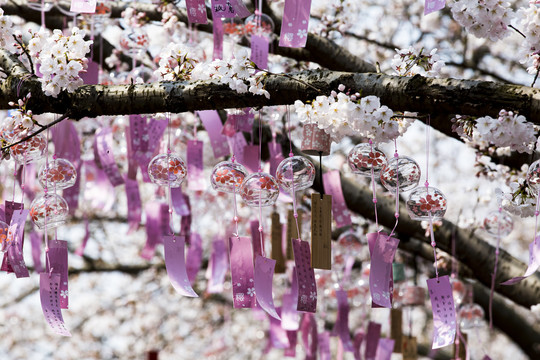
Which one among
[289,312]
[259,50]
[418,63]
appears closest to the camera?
[418,63]

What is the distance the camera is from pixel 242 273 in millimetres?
2434

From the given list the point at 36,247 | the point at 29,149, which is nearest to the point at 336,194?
the point at 29,149

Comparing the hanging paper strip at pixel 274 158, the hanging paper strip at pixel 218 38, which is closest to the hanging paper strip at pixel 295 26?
the hanging paper strip at pixel 218 38

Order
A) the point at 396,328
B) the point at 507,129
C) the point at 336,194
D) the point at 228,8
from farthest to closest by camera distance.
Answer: the point at 396,328
the point at 336,194
the point at 228,8
the point at 507,129

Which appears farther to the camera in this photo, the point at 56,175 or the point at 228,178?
the point at 56,175

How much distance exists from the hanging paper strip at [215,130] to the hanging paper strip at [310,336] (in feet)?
4.36

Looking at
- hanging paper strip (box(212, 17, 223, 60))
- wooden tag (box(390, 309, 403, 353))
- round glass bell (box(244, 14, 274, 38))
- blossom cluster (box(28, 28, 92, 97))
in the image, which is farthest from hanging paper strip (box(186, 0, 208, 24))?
wooden tag (box(390, 309, 403, 353))

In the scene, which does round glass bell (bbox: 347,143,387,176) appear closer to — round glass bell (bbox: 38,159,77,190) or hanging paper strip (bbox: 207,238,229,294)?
round glass bell (bbox: 38,159,77,190)

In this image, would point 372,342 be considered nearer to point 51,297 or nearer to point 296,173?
point 296,173

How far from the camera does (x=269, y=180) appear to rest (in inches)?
96.7

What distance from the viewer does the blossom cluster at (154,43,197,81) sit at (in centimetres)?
247

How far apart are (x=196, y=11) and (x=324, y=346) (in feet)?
7.30

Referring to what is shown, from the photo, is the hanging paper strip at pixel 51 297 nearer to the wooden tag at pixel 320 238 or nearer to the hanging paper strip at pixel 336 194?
the wooden tag at pixel 320 238

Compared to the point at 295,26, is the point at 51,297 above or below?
below
